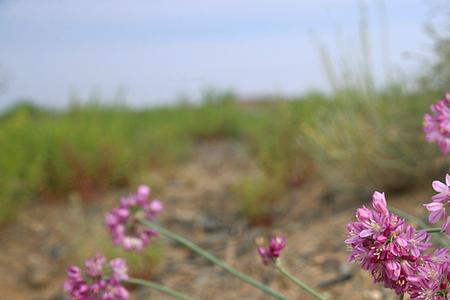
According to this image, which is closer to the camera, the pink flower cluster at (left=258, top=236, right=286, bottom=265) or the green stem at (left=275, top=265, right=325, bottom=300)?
the green stem at (left=275, top=265, right=325, bottom=300)

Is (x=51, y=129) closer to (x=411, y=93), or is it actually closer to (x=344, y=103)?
(x=344, y=103)

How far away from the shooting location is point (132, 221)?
2.32m

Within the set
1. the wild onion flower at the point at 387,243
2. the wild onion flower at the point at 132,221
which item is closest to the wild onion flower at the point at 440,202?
the wild onion flower at the point at 387,243

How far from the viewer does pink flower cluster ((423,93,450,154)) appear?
177 cm

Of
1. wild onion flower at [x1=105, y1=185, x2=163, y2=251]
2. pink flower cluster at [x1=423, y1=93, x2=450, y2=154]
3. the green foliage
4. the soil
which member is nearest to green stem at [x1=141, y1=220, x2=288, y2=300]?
wild onion flower at [x1=105, y1=185, x2=163, y2=251]

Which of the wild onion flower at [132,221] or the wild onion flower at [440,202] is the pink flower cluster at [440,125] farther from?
the wild onion flower at [132,221]

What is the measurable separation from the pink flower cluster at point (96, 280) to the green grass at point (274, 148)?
284cm

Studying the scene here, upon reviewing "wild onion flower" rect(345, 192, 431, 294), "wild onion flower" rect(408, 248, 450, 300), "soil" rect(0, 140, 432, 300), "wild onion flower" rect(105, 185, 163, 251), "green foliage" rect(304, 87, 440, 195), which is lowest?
Result: "soil" rect(0, 140, 432, 300)

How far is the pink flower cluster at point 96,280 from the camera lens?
1899 mm

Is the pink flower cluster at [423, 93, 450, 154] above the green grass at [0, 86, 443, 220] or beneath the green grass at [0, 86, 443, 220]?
above

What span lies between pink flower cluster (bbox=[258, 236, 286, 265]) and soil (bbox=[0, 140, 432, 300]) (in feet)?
3.31

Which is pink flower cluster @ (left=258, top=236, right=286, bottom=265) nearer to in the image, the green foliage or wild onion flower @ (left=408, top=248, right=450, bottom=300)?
wild onion flower @ (left=408, top=248, right=450, bottom=300)

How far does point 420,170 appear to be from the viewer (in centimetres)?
429

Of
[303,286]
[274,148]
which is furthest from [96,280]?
[274,148]
